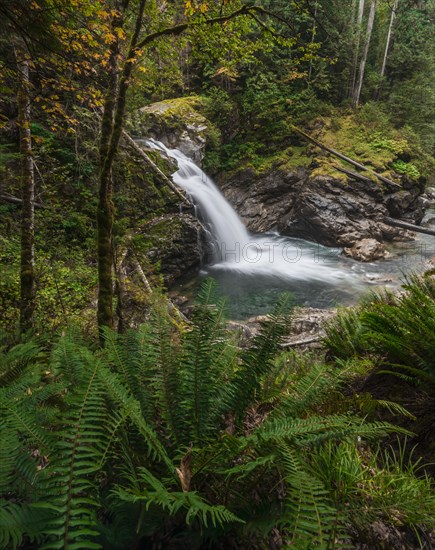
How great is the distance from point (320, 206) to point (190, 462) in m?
15.8

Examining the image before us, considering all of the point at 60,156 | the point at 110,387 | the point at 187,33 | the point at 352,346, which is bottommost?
the point at 352,346

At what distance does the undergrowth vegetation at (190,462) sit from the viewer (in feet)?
3.01

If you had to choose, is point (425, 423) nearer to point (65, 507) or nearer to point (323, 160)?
point (65, 507)

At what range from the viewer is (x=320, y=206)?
15555 mm

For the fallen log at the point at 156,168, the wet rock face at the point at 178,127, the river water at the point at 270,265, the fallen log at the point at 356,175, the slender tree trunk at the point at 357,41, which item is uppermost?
the slender tree trunk at the point at 357,41

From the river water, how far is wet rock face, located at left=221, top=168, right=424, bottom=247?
2.33 ft

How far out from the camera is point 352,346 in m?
3.42

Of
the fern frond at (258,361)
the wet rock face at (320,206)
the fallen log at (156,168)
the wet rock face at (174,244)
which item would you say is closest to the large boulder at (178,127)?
the wet rock face at (320,206)

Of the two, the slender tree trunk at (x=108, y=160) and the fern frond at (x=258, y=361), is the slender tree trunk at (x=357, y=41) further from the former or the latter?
the fern frond at (x=258, y=361)

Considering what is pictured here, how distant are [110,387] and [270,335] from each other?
34.6 inches

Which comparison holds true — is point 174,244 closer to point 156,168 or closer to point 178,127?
point 156,168

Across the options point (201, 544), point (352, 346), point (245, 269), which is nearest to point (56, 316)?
point (352, 346)

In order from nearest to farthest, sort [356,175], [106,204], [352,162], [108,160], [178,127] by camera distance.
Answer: [108,160], [106,204], [356,175], [178,127], [352,162]

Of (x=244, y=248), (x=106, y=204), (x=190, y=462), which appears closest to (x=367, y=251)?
(x=244, y=248)
